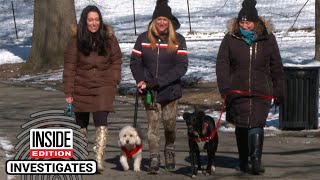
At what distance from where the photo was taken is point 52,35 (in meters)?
30.3

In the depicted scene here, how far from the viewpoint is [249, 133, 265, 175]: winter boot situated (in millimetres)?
10781

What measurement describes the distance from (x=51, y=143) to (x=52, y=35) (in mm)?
22759

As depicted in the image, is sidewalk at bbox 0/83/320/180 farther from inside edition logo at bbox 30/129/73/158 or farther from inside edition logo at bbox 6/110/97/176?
inside edition logo at bbox 30/129/73/158

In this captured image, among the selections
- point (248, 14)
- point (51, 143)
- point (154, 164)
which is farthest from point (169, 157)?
point (51, 143)

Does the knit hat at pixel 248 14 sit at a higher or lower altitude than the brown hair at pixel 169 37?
higher

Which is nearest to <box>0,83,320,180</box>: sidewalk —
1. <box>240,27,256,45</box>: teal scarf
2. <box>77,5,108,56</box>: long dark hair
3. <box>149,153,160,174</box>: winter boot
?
<box>149,153,160,174</box>: winter boot

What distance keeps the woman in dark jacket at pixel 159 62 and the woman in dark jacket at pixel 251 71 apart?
51cm

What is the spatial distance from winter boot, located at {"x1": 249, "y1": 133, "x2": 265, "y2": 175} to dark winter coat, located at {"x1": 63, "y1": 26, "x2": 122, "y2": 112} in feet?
5.48

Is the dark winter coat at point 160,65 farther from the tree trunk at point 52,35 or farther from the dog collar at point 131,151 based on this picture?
the tree trunk at point 52,35

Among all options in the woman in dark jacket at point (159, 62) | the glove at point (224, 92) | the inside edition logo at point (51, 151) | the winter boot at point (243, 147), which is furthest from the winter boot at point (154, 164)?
the inside edition logo at point (51, 151)

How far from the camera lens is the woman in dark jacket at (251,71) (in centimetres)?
1071

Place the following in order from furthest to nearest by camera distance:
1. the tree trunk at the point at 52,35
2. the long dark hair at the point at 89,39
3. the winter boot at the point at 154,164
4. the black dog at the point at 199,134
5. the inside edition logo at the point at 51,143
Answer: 1. the tree trunk at the point at 52,35
2. the winter boot at the point at 154,164
3. the long dark hair at the point at 89,39
4. the black dog at the point at 199,134
5. the inside edition logo at the point at 51,143

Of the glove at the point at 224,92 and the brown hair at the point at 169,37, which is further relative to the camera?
the brown hair at the point at 169,37

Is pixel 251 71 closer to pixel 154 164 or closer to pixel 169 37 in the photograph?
pixel 169 37
